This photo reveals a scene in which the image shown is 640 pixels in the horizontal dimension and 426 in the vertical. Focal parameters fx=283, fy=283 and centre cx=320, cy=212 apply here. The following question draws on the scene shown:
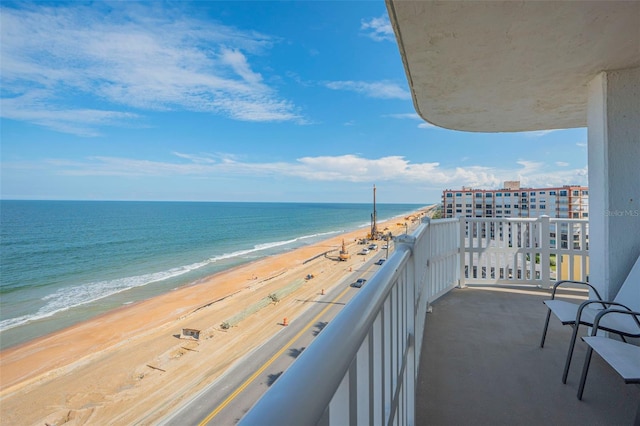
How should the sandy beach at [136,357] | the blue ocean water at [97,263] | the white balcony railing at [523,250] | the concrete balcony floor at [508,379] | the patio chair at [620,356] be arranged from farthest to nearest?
the blue ocean water at [97,263]
the sandy beach at [136,357]
the white balcony railing at [523,250]
the concrete balcony floor at [508,379]
the patio chair at [620,356]

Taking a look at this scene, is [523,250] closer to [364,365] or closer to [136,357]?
[364,365]

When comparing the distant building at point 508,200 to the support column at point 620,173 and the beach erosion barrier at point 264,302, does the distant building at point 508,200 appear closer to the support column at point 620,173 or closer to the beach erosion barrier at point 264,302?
the beach erosion barrier at point 264,302

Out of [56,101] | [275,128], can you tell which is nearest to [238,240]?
[275,128]

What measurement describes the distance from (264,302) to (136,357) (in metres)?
5.26

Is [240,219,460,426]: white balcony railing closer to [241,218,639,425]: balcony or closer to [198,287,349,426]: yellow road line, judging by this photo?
[241,218,639,425]: balcony

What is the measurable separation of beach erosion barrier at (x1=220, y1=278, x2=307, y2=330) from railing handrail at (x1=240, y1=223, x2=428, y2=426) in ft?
38.3

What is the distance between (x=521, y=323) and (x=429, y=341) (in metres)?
1.05

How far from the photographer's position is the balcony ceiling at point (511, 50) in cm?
161

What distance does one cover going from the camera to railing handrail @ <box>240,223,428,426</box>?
0.84ft

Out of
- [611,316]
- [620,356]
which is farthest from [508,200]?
[620,356]

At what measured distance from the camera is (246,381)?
7.11 metres

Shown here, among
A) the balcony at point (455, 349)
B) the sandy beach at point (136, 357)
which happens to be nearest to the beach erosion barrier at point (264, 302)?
the sandy beach at point (136, 357)

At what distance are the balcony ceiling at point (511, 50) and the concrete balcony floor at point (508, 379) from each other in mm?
2106

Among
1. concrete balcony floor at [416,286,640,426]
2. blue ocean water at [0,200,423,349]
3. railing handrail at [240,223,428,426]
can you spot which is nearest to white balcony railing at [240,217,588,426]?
railing handrail at [240,223,428,426]
